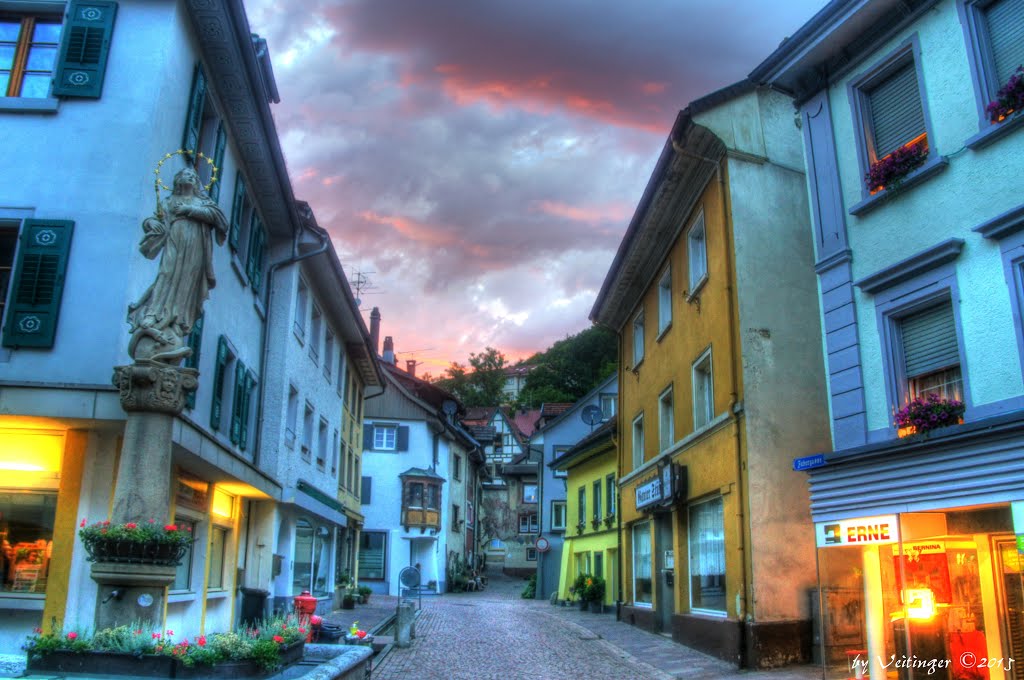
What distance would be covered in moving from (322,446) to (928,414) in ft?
58.9

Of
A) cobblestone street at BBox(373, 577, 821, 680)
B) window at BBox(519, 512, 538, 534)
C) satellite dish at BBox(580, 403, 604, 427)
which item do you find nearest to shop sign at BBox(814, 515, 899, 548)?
cobblestone street at BBox(373, 577, 821, 680)

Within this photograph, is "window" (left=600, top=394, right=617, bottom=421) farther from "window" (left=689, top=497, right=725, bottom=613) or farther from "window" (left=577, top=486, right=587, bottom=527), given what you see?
"window" (left=689, top=497, right=725, bottom=613)

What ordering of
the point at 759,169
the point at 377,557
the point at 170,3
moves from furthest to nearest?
1. the point at 377,557
2. the point at 759,169
3. the point at 170,3

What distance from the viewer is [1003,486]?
852 cm

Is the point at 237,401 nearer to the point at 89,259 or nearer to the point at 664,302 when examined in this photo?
the point at 89,259

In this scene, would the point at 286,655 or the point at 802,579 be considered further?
the point at 802,579

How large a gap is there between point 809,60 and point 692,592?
31.8 feet

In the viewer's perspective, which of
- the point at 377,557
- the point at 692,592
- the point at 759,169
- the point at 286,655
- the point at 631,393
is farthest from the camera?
the point at 377,557

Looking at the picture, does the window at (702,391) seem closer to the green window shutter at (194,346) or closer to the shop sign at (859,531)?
the shop sign at (859,531)

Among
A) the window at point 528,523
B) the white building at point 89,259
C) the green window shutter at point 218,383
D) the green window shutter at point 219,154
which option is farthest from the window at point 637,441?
the window at point 528,523

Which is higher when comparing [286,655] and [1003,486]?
[1003,486]

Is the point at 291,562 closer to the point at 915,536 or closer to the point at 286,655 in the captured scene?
the point at 286,655

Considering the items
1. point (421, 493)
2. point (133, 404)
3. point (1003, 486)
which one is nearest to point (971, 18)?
point (1003, 486)

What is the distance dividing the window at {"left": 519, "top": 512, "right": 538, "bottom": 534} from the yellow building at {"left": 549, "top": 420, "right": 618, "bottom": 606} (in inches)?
1122
